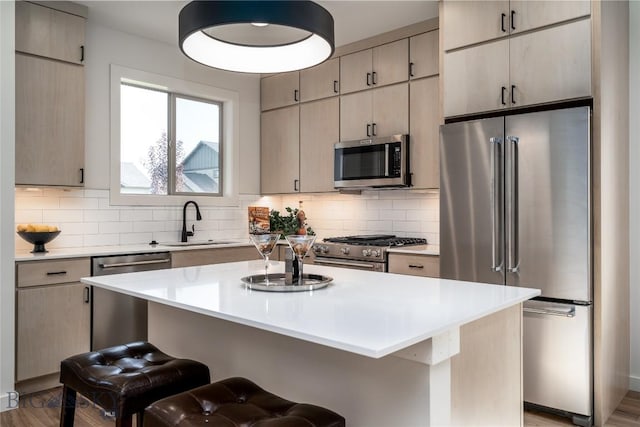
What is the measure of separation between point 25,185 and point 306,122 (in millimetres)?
Answer: 2490

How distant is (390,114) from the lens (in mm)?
4188

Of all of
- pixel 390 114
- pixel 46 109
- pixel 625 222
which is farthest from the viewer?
pixel 390 114

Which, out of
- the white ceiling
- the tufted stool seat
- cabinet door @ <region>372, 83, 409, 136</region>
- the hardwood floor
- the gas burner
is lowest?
the hardwood floor

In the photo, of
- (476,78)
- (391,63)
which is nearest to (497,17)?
(476,78)

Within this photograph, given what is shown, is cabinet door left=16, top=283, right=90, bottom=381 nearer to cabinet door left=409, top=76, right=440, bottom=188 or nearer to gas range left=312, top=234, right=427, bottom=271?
gas range left=312, top=234, right=427, bottom=271

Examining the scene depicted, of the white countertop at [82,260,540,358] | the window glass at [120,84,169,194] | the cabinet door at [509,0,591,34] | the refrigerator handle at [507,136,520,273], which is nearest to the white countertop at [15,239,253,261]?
the window glass at [120,84,169,194]

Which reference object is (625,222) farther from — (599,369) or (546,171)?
(599,369)

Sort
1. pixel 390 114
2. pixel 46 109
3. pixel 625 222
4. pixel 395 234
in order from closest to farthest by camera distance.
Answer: pixel 625 222
pixel 46 109
pixel 390 114
pixel 395 234

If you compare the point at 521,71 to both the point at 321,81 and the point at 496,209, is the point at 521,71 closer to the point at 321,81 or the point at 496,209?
the point at 496,209

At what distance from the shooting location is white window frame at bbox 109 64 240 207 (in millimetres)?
4082

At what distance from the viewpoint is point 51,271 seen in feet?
10.6

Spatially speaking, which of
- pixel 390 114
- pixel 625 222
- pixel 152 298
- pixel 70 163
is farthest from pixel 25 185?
pixel 625 222

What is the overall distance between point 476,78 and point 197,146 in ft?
9.14

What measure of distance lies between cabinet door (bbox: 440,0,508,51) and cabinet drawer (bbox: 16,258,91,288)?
294 cm
